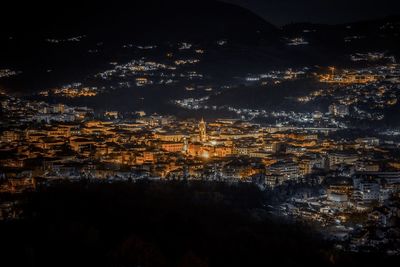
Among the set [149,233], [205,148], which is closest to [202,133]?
[205,148]

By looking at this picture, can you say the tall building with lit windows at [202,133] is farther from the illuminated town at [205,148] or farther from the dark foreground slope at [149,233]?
the dark foreground slope at [149,233]

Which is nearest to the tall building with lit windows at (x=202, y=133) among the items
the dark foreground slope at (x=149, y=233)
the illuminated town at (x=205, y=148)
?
the illuminated town at (x=205, y=148)

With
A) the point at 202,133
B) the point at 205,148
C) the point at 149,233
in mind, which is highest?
the point at 202,133

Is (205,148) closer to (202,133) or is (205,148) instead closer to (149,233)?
(202,133)

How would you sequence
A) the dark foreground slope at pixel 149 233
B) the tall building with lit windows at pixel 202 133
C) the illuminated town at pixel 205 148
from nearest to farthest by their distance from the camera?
1. the dark foreground slope at pixel 149 233
2. the illuminated town at pixel 205 148
3. the tall building with lit windows at pixel 202 133

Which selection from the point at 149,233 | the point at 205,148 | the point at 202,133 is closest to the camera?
the point at 149,233

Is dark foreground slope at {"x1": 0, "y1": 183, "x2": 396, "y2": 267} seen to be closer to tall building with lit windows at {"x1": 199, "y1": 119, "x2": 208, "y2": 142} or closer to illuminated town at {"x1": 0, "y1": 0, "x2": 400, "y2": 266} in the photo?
illuminated town at {"x1": 0, "y1": 0, "x2": 400, "y2": 266}

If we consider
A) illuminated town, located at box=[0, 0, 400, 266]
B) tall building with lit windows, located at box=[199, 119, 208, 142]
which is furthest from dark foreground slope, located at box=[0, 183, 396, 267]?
tall building with lit windows, located at box=[199, 119, 208, 142]
